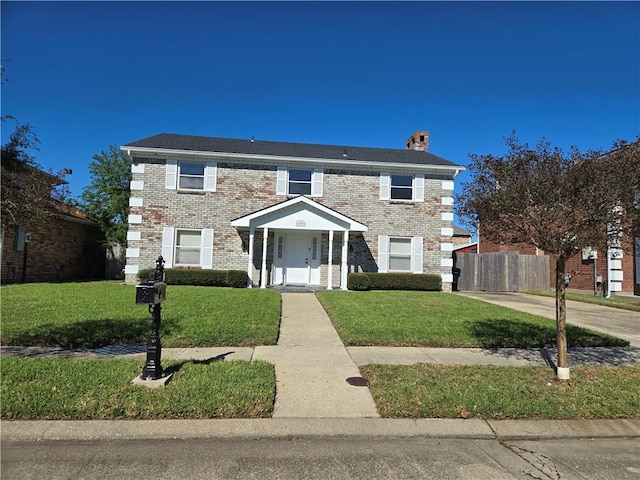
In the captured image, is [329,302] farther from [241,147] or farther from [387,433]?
[241,147]

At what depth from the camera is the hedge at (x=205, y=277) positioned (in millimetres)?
15219

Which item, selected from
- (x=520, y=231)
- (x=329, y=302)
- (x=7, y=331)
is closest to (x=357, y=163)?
(x=329, y=302)

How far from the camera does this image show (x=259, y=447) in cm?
343

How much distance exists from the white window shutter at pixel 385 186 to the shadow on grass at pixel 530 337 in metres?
9.79

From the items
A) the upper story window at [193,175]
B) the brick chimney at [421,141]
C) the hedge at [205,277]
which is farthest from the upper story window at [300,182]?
the brick chimney at [421,141]

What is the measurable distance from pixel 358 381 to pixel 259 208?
1275cm

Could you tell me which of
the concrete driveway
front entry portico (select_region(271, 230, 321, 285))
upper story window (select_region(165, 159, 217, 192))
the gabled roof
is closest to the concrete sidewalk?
the concrete driveway

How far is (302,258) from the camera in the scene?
56.0 feet

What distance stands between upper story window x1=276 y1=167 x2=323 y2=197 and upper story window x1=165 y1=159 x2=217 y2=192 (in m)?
2.96

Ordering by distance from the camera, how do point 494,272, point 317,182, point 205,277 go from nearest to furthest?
point 205,277 → point 317,182 → point 494,272

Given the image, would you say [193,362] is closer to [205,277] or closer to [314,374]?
[314,374]

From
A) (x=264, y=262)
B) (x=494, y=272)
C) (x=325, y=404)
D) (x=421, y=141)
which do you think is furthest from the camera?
(x=421, y=141)

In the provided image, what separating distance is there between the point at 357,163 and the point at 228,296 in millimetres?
8778

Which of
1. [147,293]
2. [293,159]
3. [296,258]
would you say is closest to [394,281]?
[296,258]
